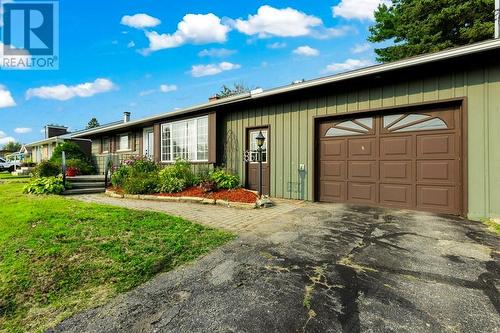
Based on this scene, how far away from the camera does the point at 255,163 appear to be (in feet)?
27.8

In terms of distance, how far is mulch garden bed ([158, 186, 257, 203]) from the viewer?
670cm

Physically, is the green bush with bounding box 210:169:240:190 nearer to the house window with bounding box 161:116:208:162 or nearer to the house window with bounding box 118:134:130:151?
the house window with bounding box 161:116:208:162

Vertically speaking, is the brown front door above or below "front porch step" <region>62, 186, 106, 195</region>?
above

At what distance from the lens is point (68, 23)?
30.5 feet

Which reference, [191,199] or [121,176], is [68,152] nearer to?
[121,176]

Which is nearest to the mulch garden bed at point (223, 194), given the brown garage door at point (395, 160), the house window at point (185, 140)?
the house window at point (185, 140)

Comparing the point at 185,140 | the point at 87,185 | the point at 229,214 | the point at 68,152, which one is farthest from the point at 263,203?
the point at 68,152

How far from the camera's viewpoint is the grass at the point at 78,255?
2402mm

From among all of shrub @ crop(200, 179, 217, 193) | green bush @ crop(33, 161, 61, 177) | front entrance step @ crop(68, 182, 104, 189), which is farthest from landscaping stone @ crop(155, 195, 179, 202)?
green bush @ crop(33, 161, 61, 177)

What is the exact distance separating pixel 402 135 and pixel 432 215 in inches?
72.3

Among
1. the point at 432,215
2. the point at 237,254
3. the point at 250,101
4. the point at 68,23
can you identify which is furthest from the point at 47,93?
the point at 432,215

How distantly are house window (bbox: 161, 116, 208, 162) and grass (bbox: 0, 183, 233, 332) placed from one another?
451cm

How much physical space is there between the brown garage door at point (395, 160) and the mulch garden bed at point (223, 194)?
2048 mm

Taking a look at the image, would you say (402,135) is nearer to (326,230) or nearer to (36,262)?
(326,230)
